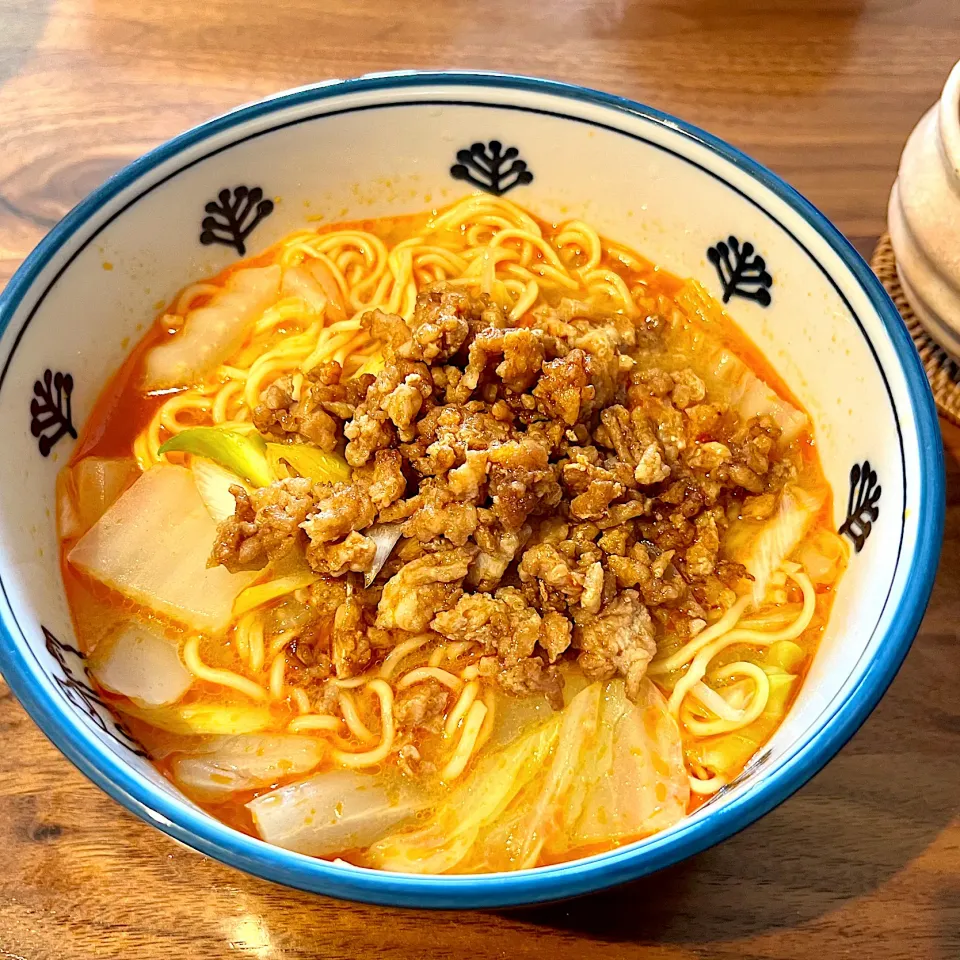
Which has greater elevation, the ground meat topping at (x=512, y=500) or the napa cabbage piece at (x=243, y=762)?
the ground meat topping at (x=512, y=500)

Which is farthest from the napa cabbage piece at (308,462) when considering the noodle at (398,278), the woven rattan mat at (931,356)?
the woven rattan mat at (931,356)

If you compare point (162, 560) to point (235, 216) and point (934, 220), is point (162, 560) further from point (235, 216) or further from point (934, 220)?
point (934, 220)

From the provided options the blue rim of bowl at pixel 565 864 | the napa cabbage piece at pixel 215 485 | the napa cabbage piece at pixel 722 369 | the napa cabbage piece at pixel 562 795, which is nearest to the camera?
the blue rim of bowl at pixel 565 864

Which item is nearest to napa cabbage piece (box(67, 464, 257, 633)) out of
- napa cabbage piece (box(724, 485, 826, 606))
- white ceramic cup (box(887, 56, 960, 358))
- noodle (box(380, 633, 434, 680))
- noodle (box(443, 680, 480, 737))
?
noodle (box(380, 633, 434, 680))

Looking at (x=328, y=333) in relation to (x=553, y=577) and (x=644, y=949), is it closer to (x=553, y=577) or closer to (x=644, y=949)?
(x=553, y=577)

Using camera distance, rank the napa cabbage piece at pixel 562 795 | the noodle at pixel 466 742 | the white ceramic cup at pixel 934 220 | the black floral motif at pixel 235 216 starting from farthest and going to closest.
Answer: the black floral motif at pixel 235 216 → the white ceramic cup at pixel 934 220 → the noodle at pixel 466 742 → the napa cabbage piece at pixel 562 795

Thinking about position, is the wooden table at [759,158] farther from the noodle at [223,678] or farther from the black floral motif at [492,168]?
the black floral motif at [492,168]

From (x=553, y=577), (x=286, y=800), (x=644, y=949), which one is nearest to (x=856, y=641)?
(x=553, y=577)
